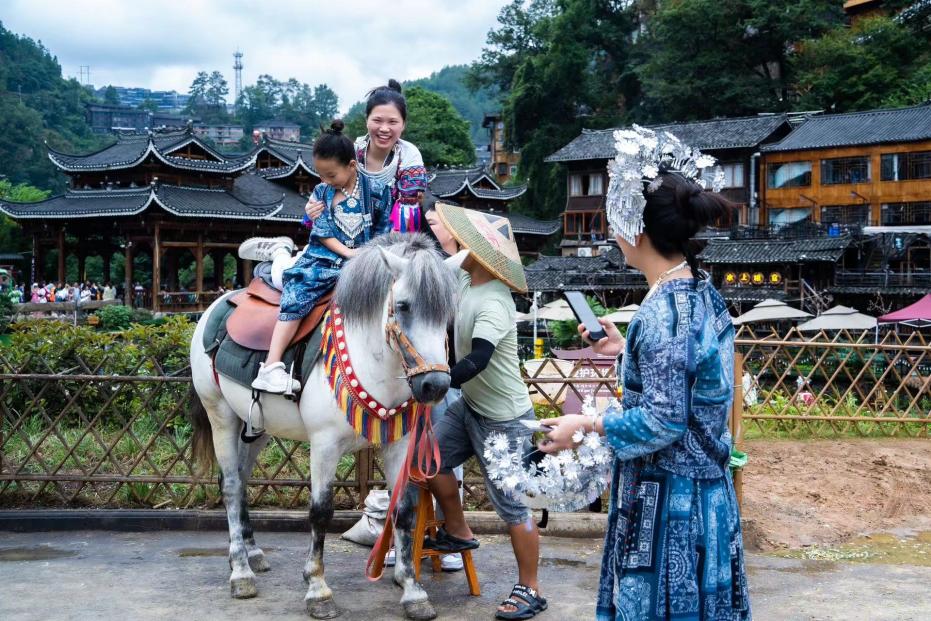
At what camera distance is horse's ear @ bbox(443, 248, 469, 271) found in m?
3.98

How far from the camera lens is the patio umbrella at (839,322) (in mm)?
24422

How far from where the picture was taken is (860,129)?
33.6 meters

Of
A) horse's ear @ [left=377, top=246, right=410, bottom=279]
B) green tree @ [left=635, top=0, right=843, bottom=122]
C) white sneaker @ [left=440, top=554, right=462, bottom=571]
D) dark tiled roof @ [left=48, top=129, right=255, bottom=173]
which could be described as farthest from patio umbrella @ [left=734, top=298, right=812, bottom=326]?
horse's ear @ [left=377, top=246, right=410, bottom=279]

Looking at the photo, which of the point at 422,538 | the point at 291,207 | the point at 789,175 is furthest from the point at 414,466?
the point at 789,175

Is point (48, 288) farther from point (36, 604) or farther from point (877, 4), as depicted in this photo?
point (877, 4)

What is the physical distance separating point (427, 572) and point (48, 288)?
3066 cm

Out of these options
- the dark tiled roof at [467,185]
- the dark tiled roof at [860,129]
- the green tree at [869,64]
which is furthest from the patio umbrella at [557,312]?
the green tree at [869,64]

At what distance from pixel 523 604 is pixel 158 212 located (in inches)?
1107

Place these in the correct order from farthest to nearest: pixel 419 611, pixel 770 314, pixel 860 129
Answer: pixel 860 129
pixel 770 314
pixel 419 611

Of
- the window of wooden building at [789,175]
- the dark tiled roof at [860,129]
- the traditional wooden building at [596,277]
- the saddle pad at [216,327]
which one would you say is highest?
the dark tiled roof at [860,129]

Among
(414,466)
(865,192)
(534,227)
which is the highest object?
(865,192)

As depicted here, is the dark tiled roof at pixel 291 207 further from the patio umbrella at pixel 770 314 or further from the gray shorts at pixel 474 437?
the gray shorts at pixel 474 437

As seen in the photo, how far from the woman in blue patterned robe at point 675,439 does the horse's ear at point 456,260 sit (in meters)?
1.47

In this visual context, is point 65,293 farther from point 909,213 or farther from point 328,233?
point 909,213
